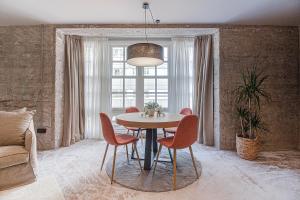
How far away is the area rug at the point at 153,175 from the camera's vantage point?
2088mm

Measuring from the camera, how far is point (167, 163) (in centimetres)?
275

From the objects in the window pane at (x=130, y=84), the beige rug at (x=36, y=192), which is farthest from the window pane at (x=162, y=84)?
the beige rug at (x=36, y=192)

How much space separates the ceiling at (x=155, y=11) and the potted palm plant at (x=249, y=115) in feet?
3.35

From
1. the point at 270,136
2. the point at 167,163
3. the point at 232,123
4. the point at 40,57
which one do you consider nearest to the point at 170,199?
the point at 167,163

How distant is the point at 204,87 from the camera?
3.72 m

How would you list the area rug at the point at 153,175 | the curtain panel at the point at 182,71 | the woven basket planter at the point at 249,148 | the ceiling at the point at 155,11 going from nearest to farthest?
the area rug at the point at 153,175 < the ceiling at the point at 155,11 < the woven basket planter at the point at 249,148 < the curtain panel at the point at 182,71

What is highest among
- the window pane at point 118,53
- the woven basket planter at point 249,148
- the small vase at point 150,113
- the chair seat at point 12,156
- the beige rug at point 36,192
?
the window pane at point 118,53

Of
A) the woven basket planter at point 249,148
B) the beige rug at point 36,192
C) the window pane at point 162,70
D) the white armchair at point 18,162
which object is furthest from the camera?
the window pane at point 162,70

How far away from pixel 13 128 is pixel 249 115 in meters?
3.65

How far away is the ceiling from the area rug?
97.8 inches

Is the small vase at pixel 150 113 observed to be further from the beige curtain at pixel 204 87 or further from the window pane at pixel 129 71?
the window pane at pixel 129 71

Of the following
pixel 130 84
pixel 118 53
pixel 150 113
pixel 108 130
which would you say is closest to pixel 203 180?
pixel 150 113

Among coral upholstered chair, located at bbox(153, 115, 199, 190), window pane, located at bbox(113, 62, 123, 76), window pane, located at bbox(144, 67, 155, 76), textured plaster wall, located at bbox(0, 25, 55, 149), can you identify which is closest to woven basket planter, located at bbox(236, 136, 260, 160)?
coral upholstered chair, located at bbox(153, 115, 199, 190)

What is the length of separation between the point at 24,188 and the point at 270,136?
413cm
